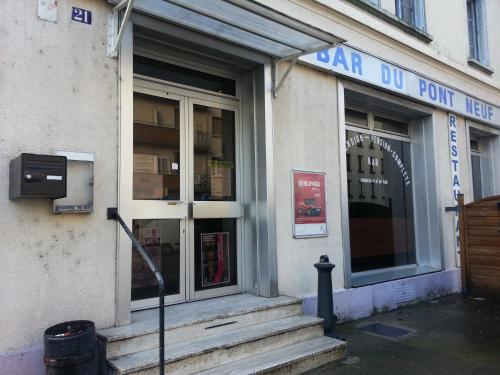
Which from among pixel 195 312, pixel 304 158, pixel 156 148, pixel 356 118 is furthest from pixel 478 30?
pixel 195 312

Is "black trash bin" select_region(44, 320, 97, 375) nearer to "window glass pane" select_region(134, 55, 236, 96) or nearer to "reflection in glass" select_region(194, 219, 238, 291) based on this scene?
"reflection in glass" select_region(194, 219, 238, 291)

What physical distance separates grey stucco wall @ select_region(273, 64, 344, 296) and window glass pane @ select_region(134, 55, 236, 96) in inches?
26.1

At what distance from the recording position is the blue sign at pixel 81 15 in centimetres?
375

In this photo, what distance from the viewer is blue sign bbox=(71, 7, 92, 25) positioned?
375 cm

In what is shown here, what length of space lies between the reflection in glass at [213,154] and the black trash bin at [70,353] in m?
2.19

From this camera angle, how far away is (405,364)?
427 centimetres

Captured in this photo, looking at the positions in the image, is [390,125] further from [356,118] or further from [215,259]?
[215,259]

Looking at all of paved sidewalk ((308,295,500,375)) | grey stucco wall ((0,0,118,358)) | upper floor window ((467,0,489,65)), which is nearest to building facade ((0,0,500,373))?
grey stucco wall ((0,0,118,358))

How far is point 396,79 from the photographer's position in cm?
693

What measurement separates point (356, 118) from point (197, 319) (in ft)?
14.4

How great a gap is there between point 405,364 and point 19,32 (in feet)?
15.1

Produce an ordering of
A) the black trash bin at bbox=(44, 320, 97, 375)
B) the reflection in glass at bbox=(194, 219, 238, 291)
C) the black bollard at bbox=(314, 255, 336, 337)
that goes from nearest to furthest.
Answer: the black trash bin at bbox=(44, 320, 97, 375)
the black bollard at bbox=(314, 255, 336, 337)
the reflection in glass at bbox=(194, 219, 238, 291)

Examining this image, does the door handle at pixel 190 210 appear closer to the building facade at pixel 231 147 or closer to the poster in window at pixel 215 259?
the building facade at pixel 231 147

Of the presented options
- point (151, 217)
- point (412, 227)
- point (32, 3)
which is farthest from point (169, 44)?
point (412, 227)
